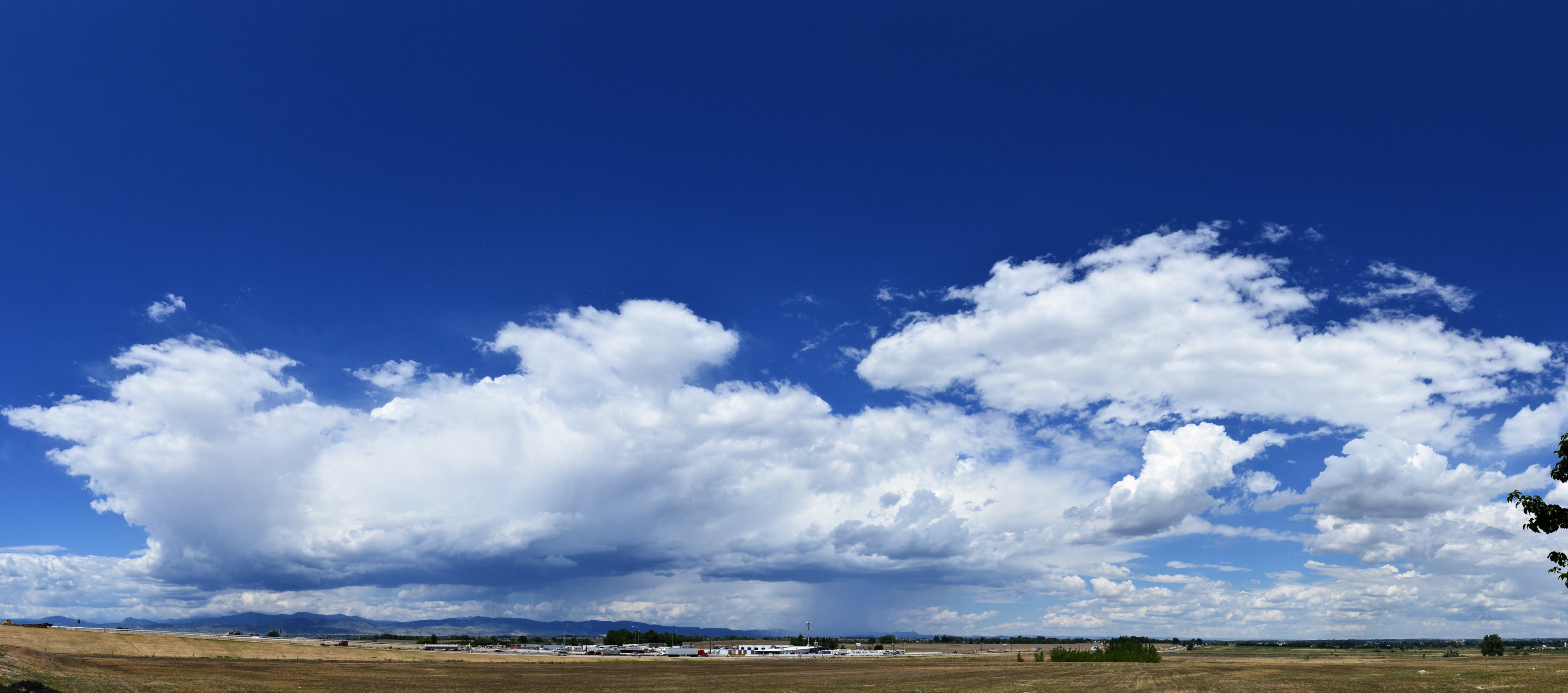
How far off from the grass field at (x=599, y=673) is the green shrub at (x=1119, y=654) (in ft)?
39.1

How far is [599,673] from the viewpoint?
11300 centimetres

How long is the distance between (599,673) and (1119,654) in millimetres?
116055

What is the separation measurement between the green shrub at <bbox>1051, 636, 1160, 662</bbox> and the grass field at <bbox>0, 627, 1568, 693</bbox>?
11906mm

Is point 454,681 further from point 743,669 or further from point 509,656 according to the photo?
point 509,656

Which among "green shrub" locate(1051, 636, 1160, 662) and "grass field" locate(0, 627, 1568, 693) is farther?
"green shrub" locate(1051, 636, 1160, 662)

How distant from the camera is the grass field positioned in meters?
71.8

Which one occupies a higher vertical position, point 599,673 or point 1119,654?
point 599,673

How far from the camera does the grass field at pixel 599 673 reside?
71.8m

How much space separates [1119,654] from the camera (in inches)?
6772

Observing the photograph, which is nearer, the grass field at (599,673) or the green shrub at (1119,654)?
the grass field at (599,673)

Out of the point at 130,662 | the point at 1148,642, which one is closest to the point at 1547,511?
the point at 130,662

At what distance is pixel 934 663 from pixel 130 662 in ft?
441

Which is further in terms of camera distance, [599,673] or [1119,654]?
[1119,654]

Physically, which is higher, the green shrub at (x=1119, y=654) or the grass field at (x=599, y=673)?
the grass field at (x=599, y=673)
